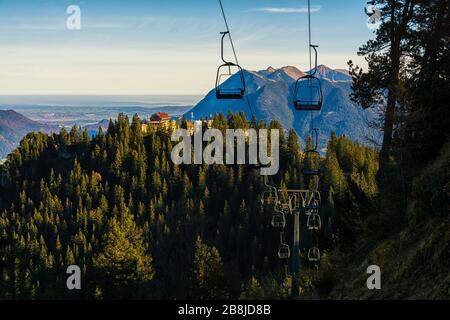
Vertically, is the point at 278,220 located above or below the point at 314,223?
below

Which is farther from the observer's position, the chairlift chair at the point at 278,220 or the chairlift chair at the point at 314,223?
the chairlift chair at the point at 278,220

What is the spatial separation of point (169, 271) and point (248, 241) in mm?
24419

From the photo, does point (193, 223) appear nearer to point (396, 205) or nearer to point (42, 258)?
point (42, 258)

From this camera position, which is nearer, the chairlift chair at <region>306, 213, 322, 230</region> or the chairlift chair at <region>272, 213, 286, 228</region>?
the chairlift chair at <region>306, 213, 322, 230</region>

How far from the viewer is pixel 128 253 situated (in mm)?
70562

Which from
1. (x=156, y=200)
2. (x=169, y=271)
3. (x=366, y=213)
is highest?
(x=366, y=213)

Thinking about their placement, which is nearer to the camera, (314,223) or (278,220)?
(314,223)
